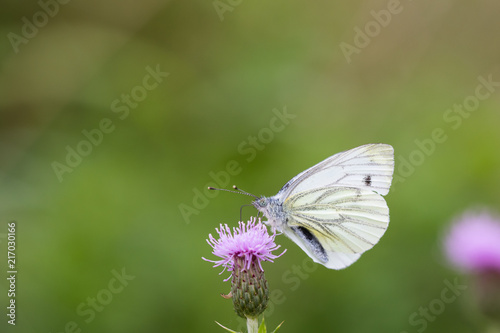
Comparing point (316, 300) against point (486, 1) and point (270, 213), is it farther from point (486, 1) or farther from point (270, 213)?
point (486, 1)

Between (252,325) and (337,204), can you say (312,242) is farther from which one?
(252,325)

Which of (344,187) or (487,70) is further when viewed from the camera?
(487,70)

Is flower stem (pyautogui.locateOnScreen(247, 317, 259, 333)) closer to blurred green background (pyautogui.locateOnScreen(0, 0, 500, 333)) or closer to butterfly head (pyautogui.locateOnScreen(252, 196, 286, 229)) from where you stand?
butterfly head (pyautogui.locateOnScreen(252, 196, 286, 229))

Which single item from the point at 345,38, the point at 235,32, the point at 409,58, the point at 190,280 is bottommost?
the point at 190,280

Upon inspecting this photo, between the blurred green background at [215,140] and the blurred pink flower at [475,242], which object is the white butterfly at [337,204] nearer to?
the blurred green background at [215,140]

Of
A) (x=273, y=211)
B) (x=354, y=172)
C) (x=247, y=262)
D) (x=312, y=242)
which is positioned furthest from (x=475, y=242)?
(x=247, y=262)

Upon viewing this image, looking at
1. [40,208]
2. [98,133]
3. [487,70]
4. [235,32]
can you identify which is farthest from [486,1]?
[40,208]

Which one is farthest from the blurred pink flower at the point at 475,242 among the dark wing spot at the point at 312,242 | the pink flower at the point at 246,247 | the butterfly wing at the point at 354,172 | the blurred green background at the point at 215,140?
the pink flower at the point at 246,247

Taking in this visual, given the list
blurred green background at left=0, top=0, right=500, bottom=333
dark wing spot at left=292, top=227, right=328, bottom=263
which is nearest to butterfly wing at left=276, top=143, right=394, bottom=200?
dark wing spot at left=292, top=227, right=328, bottom=263
